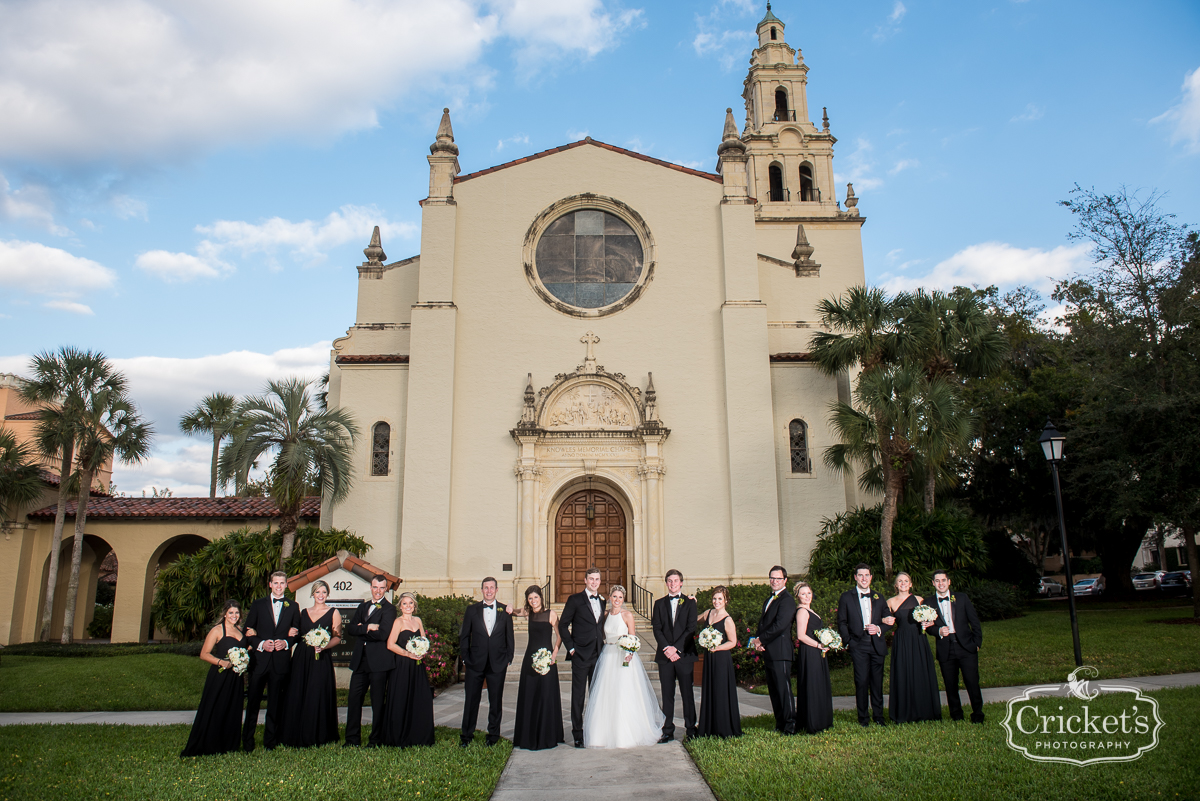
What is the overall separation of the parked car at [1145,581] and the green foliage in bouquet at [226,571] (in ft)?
123

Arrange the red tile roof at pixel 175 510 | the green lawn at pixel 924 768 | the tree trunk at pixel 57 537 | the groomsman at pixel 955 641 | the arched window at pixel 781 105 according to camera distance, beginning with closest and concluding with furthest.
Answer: the green lawn at pixel 924 768, the groomsman at pixel 955 641, the tree trunk at pixel 57 537, the red tile roof at pixel 175 510, the arched window at pixel 781 105

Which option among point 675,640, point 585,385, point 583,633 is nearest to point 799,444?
point 585,385

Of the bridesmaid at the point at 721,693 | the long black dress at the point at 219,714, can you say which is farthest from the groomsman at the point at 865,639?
the long black dress at the point at 219,714

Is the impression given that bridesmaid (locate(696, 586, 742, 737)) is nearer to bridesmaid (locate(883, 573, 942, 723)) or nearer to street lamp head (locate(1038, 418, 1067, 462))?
bridesmaid (locate(883, 573, 942, 723))

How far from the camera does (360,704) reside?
794 centimetres

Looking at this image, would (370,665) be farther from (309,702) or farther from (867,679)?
(867,679)

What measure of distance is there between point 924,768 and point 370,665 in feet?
17.8

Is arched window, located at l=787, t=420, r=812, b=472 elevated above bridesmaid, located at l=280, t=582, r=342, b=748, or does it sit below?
above

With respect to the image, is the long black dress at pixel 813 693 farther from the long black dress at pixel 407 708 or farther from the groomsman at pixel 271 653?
the groomsman at pixel 271 653

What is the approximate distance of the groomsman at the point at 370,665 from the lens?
7.91 m

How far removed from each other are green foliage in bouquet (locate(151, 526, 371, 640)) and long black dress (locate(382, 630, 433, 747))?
10.2 m

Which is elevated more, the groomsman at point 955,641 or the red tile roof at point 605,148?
the red tile roof at point 605,148

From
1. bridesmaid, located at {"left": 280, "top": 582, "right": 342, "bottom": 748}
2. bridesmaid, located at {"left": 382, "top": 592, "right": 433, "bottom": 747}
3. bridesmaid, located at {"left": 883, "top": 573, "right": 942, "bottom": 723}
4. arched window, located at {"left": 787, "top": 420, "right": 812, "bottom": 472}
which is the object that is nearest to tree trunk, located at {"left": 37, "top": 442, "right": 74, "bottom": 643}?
bridesmaid, located at {"left": 280, "top": 582, "right": 342, "bottom": 748}

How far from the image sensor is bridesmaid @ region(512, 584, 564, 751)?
25.6 ft
